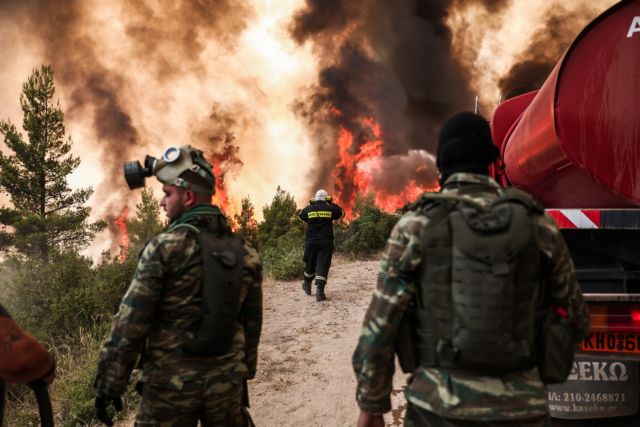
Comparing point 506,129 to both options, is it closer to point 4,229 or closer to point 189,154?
point 189,154

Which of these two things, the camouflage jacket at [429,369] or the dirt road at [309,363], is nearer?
the camouflage jacket at [429,369]

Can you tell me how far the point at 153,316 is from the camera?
1947 millimetres

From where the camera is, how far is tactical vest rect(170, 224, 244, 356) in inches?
76.0

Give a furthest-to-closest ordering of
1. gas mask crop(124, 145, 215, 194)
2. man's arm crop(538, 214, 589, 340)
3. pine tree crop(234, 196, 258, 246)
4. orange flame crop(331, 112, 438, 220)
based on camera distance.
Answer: orange flame crop(331, 112, 438, 220) → pine tree crop(234, 196, 258, 246) → gas mask crop(124, 145, 215, 194) → man's arm crop(538, 214, 589, 340)

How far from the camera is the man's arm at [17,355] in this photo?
1560mm

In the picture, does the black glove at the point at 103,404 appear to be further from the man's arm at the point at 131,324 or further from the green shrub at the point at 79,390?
the green shrub at the point at 79,390

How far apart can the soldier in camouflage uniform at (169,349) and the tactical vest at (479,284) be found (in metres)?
1.01

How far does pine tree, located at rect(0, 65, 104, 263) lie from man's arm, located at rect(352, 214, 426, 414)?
82.1 feet

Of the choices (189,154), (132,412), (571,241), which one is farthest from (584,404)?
(132,412)

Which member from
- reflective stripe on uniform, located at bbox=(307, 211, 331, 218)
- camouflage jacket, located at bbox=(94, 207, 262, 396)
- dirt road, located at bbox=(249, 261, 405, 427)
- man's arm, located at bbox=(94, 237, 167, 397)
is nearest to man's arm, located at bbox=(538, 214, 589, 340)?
camouflage jacket, located at bbox=(94, 207, 262, 396)

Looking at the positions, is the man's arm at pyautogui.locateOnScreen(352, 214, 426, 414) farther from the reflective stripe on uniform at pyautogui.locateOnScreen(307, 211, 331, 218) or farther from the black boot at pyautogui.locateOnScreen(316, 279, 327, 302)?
the reflective stripe on uniform at pyautogui.locateOnScreen(307, 211, 331, 218)

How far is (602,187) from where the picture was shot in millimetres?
2881

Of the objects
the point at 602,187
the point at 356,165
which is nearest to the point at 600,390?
the point at 602,187

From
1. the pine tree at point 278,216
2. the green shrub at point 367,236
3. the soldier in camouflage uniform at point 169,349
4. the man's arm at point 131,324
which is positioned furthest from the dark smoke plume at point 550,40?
the man's arm at point 131,324
